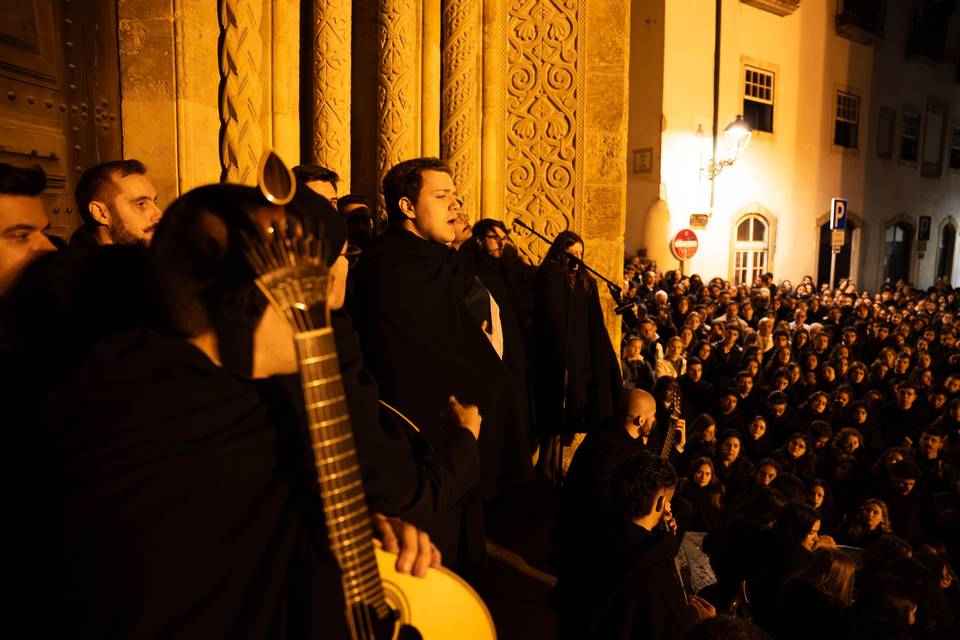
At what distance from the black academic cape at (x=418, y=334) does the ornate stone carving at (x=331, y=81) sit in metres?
1.86

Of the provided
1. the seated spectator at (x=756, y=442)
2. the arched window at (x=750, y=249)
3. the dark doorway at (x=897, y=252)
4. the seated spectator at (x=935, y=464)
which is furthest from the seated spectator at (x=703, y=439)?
the dark doorway at (x=897, y=252)

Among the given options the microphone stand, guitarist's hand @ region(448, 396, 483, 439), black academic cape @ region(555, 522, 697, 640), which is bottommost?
black academic cape @ region(555, 522, 697, 640)

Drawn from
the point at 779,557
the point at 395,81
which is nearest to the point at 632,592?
the point at 779,557

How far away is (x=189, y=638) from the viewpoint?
3.20ft

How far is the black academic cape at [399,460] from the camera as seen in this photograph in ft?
4.39

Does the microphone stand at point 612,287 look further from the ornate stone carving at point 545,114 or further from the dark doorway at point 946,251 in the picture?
the dark doorway at point 946,251

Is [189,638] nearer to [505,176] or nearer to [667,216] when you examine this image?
[505,176]

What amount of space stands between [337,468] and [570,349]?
4270mm

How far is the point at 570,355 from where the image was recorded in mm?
5211

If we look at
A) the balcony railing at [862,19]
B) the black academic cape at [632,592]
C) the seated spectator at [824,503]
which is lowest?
the seated spectator at [824,503]

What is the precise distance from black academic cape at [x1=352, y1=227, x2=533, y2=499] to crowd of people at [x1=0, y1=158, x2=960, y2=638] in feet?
0.03

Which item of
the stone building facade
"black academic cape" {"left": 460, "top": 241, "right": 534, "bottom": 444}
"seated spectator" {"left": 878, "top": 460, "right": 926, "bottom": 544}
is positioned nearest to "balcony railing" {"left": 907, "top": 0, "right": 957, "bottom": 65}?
the stone building facade

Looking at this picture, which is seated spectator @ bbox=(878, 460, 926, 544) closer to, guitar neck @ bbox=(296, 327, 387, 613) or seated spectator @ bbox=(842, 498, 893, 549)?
seated spectator @ bbox=(842, 498, 893, 549)

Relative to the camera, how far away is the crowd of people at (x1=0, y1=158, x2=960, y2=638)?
0.96 meters
